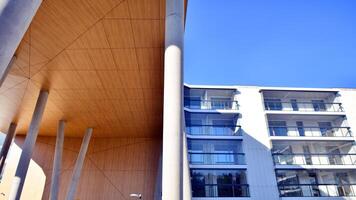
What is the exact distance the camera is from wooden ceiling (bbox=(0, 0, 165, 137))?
7305mm

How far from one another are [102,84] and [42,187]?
1242cm

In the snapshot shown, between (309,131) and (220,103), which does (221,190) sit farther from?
(309,131)

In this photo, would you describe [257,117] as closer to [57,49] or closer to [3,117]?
[57,49]

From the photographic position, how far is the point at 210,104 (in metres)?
20.8

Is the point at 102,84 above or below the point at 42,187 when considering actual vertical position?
above

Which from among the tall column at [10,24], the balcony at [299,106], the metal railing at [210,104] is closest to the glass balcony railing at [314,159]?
the balcony at [299,106]

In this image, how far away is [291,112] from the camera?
65.6ft

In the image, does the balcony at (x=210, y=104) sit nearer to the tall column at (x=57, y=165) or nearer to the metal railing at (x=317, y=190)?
the metal railing at (x=317, y=190)

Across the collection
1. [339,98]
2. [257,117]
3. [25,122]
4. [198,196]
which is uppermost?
[339,98]

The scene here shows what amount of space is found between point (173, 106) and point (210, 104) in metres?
16.0

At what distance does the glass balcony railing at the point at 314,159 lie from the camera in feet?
61.6

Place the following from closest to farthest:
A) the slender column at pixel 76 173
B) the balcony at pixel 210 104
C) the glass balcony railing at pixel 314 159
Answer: the slender column at pixel 76 173 → the glass balcony railing at pixel 314 159 → the balcony at pixel 210 104

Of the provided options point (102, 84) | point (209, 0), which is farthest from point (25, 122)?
point (209, 0)

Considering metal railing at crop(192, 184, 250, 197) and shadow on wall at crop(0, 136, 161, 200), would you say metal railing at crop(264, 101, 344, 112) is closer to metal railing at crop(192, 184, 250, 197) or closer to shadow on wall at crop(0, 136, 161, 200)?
metal railing at crop(192, 184, 250, 197)
